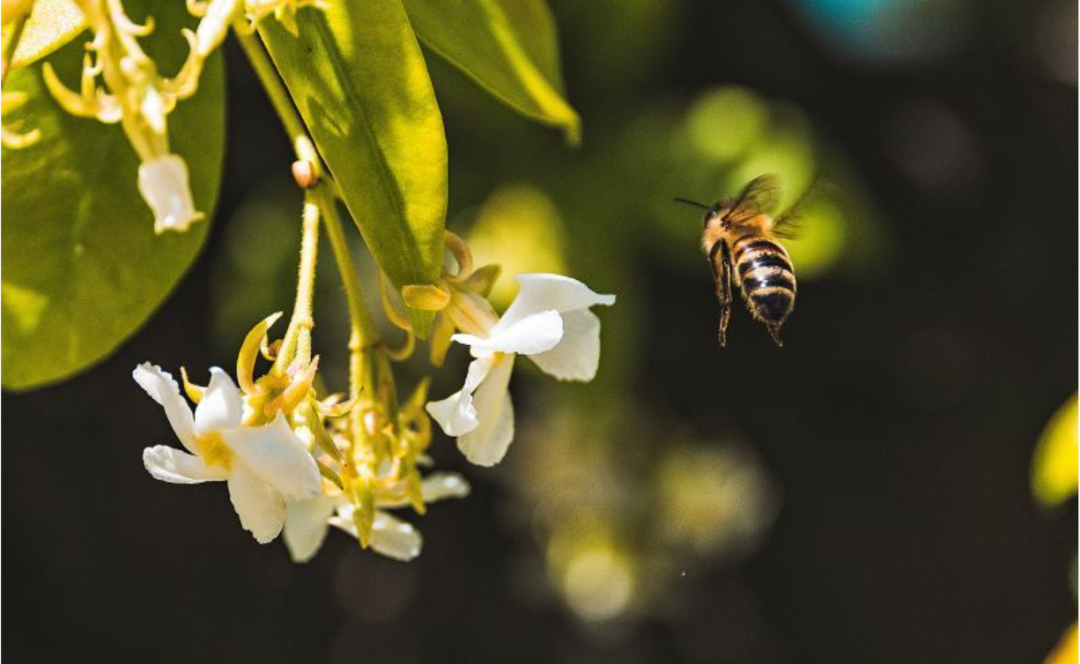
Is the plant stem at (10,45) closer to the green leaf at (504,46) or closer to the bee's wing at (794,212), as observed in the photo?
the green leaf at (504,46)

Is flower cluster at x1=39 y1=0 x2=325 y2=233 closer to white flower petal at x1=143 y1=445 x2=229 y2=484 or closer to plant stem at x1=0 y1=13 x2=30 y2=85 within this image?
plant stem at x1=0 y1=13 x2=30 y2=85

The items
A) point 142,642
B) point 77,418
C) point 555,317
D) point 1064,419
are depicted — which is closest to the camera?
point 555,317

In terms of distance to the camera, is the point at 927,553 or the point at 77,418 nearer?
the point at 77,418

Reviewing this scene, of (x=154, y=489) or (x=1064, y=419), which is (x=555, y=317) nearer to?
(x=1064, y=419)

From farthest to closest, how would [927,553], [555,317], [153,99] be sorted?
[927,553] < [555,317] < [153,99]

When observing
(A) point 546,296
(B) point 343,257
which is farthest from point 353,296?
(A) point 546,296

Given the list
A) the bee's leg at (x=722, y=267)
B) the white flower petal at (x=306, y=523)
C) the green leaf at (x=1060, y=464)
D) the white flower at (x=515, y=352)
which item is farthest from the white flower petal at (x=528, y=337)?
the green leaf at (x=1060, y=464)

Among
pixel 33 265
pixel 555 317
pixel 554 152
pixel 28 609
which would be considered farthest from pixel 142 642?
pixel 555 317
